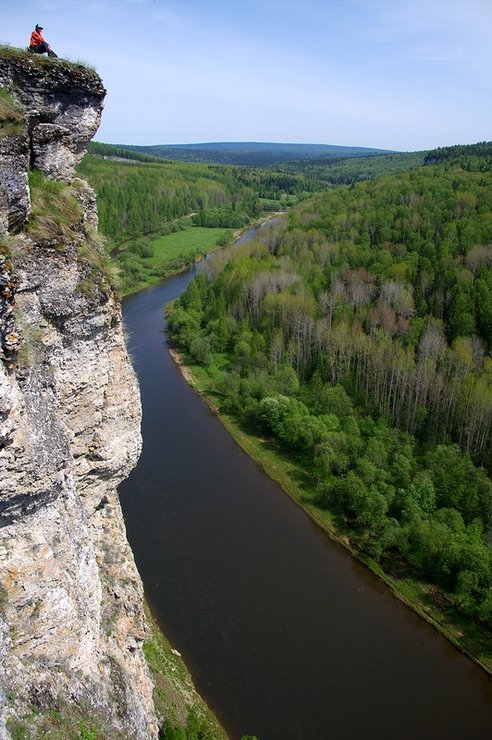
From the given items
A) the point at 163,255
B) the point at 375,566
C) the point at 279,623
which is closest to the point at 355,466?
the point at 375,566

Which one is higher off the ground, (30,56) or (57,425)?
(30,56)

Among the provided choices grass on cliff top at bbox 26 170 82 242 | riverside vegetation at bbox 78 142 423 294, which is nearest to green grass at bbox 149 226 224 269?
riverside vegetation at bbox 78 142 423 294

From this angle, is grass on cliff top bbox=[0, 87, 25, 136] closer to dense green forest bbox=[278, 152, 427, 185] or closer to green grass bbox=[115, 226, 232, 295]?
green grass bbox=[115, 226, 232, 295]

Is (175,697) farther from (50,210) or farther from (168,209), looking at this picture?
(168,209)

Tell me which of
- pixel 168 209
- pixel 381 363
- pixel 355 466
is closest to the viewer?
pixel 355 466

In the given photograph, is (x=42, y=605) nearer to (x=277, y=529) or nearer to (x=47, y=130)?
(x=47, y=130)

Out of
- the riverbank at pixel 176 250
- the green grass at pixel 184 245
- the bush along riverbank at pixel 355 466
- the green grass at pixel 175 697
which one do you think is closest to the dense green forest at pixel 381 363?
the bush along riverbank at pixel 355 466

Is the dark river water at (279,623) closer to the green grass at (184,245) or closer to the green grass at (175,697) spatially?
the green grass at (175,697)
